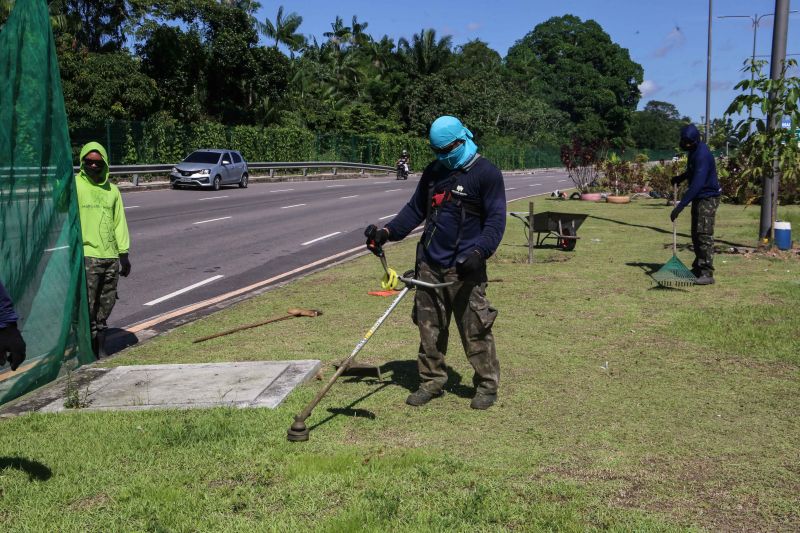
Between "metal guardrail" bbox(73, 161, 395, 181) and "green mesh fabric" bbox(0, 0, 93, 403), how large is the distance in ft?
47.2

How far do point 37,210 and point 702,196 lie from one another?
7653mm

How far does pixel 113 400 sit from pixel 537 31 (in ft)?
376

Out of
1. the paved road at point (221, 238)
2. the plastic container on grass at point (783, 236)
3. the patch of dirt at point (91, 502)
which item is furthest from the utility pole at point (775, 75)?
the patch of dirt at point (91, 502)

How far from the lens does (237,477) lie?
4.29 metres

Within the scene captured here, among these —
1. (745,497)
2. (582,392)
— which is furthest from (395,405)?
(745,497)

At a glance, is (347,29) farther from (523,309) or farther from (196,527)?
(196,527)

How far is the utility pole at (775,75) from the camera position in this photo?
1291cm

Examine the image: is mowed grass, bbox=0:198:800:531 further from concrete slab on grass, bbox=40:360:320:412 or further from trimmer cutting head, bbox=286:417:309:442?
concrete slab on grass, bbox=40:360:320:412

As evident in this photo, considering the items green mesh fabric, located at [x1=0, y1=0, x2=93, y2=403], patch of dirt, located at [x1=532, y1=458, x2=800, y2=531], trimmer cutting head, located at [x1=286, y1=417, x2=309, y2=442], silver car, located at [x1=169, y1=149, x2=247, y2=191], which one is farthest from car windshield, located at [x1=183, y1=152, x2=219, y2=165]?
patch of dirt, located at [x1=532, y1=458, x2=800, y2=531]

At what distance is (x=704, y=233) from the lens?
1034 cm

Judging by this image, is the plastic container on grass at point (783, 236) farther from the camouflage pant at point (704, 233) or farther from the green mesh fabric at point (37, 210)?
the green mesh fabric at point (37, 210)

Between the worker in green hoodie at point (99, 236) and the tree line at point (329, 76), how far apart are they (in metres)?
23.7

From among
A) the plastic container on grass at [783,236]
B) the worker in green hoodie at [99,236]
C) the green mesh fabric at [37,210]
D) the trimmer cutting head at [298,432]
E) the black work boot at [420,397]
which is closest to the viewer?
the trimmer cutting head at [298,432]

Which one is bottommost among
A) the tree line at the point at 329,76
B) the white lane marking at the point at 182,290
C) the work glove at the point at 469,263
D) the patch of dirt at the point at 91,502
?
the white lane marking at the point at 182,290
